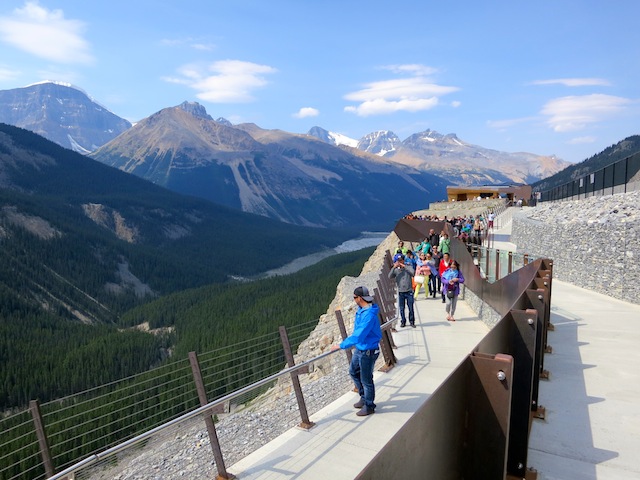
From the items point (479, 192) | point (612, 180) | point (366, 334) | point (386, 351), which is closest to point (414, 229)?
point (612, 180)

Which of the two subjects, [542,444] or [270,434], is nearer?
[542,444]

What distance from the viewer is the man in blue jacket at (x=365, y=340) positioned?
6.98 metres

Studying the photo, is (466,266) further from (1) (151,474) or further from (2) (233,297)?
(2) (233,297)

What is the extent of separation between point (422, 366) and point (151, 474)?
6339 millimetres

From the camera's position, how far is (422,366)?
404 inches

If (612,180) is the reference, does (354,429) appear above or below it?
below

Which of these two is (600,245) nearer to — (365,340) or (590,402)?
(590,402)

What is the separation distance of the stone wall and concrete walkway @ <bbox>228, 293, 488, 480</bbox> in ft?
20.3

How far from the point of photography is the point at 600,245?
15.7 meters

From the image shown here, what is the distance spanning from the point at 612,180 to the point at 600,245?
11.0 m

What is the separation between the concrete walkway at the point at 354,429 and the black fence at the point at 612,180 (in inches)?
596

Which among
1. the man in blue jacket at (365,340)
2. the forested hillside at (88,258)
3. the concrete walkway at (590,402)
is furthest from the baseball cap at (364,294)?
the forested hillside at (88,258)


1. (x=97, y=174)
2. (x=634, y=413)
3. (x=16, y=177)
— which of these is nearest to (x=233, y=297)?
(x=634, y=413)

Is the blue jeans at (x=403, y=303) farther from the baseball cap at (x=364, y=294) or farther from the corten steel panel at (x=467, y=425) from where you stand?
the corten steel panel at (x=467, y=425)
